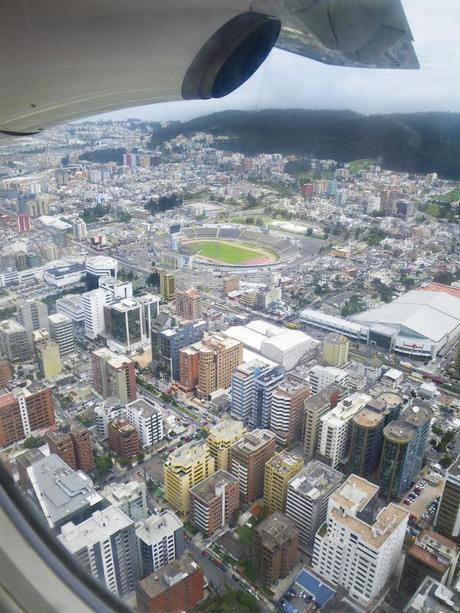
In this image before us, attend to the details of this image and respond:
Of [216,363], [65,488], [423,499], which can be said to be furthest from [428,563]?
[216,363]

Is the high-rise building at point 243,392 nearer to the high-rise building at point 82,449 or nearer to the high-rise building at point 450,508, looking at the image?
the high-rise building at point 82,449

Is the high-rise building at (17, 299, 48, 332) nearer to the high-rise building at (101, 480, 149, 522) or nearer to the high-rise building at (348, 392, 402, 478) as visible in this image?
the high-rise building at (101, 480, 149, 522)

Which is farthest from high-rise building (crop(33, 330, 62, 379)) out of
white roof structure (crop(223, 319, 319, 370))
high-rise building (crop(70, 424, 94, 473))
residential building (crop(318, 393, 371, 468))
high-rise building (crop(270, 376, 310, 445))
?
residential building (crop(318, 393, 371, 468))

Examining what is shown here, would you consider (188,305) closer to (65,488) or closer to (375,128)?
(65,488)

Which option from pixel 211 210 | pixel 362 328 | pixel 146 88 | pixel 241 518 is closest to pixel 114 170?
pixel 211 210

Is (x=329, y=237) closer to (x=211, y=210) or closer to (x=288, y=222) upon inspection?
(x=288, y=222)
